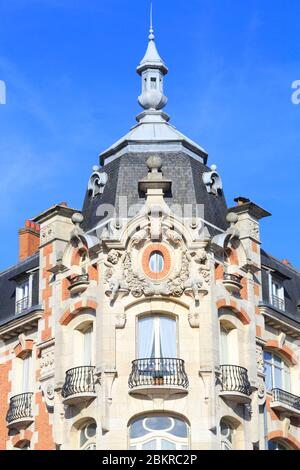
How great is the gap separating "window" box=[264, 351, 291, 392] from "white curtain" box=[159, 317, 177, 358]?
12.8 ft

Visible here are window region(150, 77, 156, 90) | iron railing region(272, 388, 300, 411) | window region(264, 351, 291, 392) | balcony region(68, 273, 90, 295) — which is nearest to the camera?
balcony region(68, 273, 90, 295)

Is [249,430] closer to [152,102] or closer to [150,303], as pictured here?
[150,303]

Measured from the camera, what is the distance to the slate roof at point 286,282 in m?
47.7

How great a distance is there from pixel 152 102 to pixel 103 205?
14.8 ft

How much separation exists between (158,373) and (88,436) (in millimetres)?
2768

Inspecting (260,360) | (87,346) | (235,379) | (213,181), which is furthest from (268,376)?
(213,181)

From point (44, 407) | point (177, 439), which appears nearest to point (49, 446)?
point (44, 407)

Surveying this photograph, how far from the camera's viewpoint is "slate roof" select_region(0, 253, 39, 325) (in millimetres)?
47875

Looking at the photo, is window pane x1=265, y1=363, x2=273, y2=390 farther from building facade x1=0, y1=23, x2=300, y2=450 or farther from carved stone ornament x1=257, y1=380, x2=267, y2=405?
carved stone ornament x1=257, y1=380, x2=267, y2=405

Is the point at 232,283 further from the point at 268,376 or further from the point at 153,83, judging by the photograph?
the point at 153,83

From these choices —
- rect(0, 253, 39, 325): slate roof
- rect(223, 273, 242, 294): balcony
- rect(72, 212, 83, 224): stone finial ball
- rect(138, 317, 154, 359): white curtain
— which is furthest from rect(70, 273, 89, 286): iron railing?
rect(223, 273, 242, 294): balcony

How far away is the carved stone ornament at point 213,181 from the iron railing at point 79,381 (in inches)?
277

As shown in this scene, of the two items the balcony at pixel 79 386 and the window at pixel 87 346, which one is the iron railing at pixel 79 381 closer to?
the balcony at pixel 79 386

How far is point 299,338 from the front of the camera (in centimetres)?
4819
